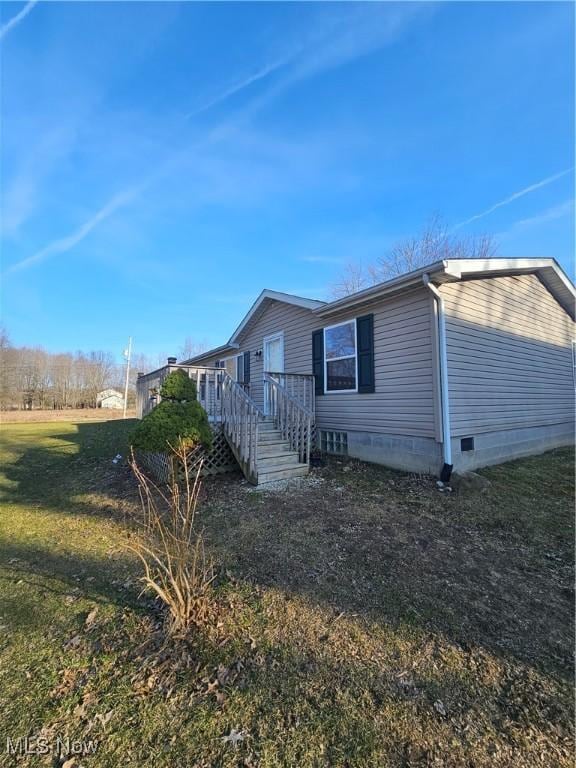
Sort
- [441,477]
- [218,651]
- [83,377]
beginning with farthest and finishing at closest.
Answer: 1. [83,377]
2. [441,477]
3. [218,651]

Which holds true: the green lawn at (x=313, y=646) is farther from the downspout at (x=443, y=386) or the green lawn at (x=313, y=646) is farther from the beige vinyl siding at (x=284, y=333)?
the beige vinyl siding at (x=284, y=333)

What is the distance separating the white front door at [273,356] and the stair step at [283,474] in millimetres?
3003

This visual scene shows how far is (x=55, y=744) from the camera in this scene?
1759 millimetres

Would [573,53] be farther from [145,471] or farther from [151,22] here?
[145,471]

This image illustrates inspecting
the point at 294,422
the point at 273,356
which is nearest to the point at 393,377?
the point at 294,422

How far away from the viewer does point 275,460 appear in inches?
259

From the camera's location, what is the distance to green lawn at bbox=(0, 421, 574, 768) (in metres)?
1.76

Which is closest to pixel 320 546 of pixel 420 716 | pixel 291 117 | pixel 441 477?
pixel 420 716

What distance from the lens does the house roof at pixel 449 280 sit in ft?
19.6

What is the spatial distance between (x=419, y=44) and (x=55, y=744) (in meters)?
12.3

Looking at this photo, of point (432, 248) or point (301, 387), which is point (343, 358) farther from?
point (432, 248)

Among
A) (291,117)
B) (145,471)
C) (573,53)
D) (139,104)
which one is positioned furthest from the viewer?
(291,117)

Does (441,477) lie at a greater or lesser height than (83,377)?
lesser

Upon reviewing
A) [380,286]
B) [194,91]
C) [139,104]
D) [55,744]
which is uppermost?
[194,91]
